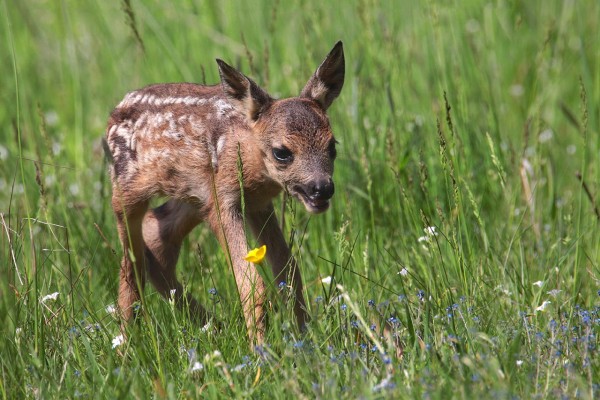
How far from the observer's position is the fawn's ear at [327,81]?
223 inches

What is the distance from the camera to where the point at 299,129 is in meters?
5.42

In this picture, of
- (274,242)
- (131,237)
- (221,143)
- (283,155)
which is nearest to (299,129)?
(283,155)

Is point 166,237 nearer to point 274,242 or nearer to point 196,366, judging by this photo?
point 274,242

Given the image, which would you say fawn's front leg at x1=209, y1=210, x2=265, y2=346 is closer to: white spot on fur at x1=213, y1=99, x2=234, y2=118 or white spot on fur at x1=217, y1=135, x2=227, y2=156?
white spot on fur at x1=217, y1=135, x2=227, y2=156

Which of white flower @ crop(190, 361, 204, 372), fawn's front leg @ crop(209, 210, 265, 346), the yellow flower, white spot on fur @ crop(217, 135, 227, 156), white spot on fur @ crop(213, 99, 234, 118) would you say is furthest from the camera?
white spot on fur @ crop(213, 99, 234, 118)

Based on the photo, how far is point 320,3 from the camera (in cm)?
869

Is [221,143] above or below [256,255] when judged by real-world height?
above

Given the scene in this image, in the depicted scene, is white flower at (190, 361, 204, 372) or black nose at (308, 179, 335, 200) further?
black nose at (308, 179, 335, 200)

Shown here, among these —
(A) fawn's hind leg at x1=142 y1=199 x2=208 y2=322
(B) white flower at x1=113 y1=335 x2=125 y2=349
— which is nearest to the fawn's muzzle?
(A) fawn's hind leg at x1=142 y1=199 x2=208 y2=322

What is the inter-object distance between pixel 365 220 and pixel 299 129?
4.80ft

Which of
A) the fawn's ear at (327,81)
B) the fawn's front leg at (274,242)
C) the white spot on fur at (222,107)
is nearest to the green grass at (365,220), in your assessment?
the fawn's front leg at (274,242)

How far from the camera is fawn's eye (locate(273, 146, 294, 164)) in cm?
541

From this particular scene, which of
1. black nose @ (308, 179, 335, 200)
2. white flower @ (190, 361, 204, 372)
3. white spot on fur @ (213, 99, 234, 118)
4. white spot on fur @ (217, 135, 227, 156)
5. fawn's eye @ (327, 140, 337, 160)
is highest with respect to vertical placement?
white spot on fur @ (213, 99, 234, 118)

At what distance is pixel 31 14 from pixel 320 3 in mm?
3914
